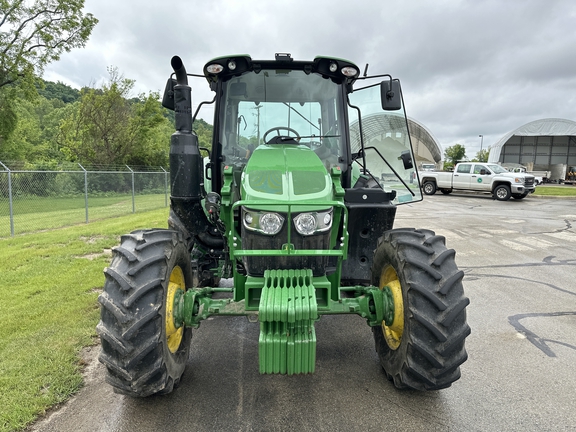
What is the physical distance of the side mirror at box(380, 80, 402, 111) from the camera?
3.88 meters

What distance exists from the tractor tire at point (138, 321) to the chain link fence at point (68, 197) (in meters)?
10.4

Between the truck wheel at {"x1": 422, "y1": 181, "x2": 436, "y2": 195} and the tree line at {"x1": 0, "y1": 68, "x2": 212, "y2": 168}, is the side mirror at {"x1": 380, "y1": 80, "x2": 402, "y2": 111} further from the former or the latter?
the tree line at {"x1": 0, "y1": 68, "x2": 212, "y2": 168}

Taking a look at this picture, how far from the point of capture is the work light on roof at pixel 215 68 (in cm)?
381

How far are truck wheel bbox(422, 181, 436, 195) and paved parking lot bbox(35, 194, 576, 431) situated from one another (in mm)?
19663

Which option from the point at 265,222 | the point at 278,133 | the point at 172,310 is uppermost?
the point at 278,133

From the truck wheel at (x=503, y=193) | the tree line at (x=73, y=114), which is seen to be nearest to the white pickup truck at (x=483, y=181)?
the truck wheel at (x=503, y=193)

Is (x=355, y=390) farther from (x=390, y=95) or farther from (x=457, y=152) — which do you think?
(x=457, y=152)

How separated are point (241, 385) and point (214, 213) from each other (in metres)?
1.52

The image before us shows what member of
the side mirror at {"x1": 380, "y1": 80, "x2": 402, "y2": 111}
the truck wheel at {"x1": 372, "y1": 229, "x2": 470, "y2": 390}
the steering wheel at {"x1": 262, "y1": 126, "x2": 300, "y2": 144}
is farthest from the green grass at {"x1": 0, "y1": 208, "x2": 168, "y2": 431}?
the side mirror at {"x1": 380, "y1": 80, "x2": 402, "y2": 111}

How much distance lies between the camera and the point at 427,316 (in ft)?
8.57

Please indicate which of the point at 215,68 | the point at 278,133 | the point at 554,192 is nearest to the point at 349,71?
the point at 278,133

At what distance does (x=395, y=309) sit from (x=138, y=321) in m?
1.79

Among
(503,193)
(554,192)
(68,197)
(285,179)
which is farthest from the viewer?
(554,192)

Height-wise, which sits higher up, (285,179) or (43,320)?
(285,179)
